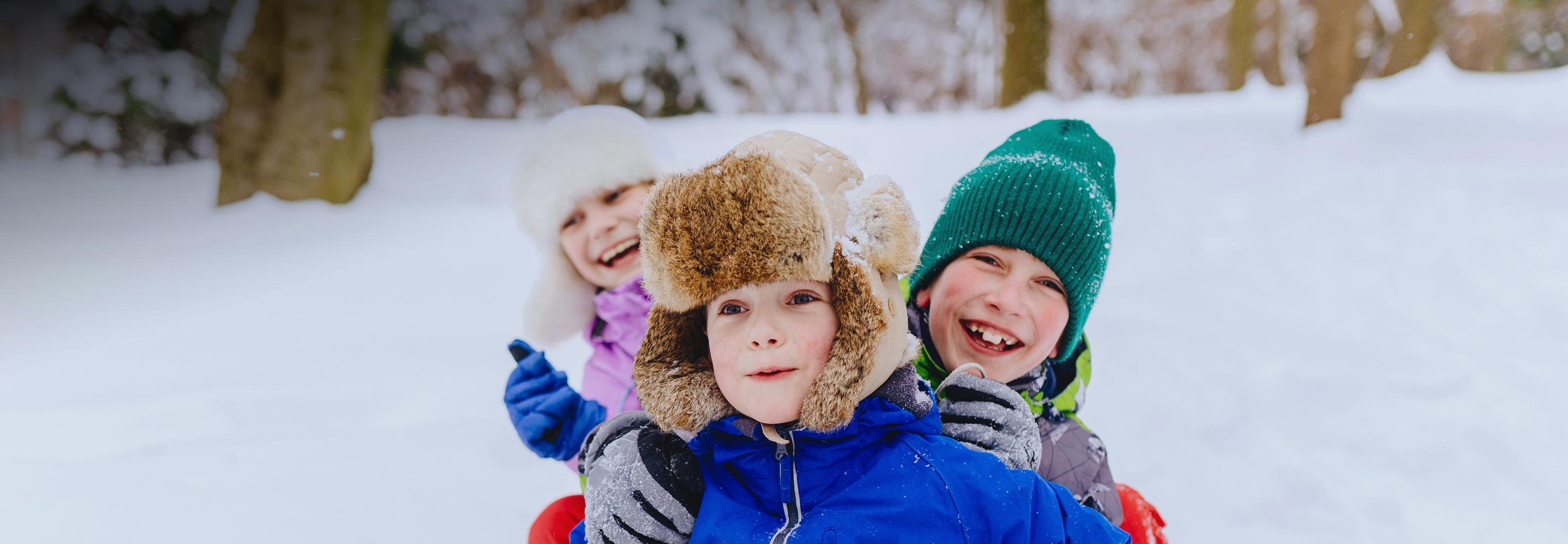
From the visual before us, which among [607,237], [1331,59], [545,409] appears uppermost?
[1331,59]

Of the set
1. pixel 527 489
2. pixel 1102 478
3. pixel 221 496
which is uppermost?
pixel 1102 478

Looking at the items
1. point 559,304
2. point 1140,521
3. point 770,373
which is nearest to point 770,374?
point 770,373

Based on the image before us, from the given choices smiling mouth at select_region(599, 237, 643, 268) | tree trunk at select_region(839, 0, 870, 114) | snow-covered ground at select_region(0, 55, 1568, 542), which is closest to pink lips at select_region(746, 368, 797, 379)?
smiling mouth at select_region(599, 237, 643, 268)

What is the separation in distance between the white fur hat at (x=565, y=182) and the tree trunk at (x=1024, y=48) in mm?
7457

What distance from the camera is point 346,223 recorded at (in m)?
5.86

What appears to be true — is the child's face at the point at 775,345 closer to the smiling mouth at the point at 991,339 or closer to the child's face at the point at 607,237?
the smiling mouth at the point at 991,339

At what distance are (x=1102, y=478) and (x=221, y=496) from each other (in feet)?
8.67

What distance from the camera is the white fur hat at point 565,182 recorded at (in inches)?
89.7

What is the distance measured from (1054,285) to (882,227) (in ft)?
2.55

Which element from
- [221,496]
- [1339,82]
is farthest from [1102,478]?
[1339,82]

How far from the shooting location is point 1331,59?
632 cm

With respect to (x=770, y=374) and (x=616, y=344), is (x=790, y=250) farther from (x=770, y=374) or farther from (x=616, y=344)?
(x=616, y=344)

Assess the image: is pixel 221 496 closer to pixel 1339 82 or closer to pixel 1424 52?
pixel 1339 82

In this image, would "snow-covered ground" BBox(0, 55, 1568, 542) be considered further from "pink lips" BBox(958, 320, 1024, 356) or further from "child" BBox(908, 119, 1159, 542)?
"pink lips" BBox(958, 320, 1024, 356)
